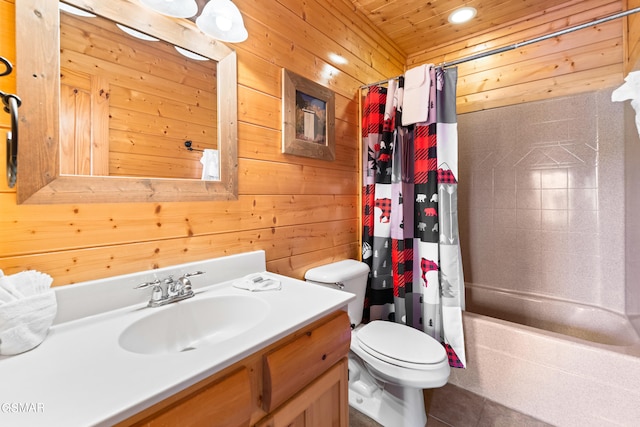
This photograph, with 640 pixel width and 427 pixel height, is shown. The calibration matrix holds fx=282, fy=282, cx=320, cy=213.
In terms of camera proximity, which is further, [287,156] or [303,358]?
[287,156]

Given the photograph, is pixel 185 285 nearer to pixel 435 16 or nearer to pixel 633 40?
pixel 435 16

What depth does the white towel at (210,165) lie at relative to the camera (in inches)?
45.7

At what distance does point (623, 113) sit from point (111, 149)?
284cm

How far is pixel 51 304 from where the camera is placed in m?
0.71

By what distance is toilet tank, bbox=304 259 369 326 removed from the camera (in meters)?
1.56

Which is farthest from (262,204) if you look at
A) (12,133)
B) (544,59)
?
(544,59)

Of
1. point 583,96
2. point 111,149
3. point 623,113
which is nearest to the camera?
point 111,149

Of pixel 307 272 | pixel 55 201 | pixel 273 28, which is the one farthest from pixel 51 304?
pixel 273 28

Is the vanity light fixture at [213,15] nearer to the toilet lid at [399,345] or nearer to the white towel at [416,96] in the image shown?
the white towel at [416,96]

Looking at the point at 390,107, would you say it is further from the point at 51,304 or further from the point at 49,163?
the point at 51,304

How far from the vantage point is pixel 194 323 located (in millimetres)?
998

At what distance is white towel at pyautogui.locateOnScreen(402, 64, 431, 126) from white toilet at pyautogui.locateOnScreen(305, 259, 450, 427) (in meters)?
0.95

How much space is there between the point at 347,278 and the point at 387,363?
48 centimetres

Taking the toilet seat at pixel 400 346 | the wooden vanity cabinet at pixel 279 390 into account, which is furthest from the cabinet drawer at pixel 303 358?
the toilet seat at pixel 400 346
